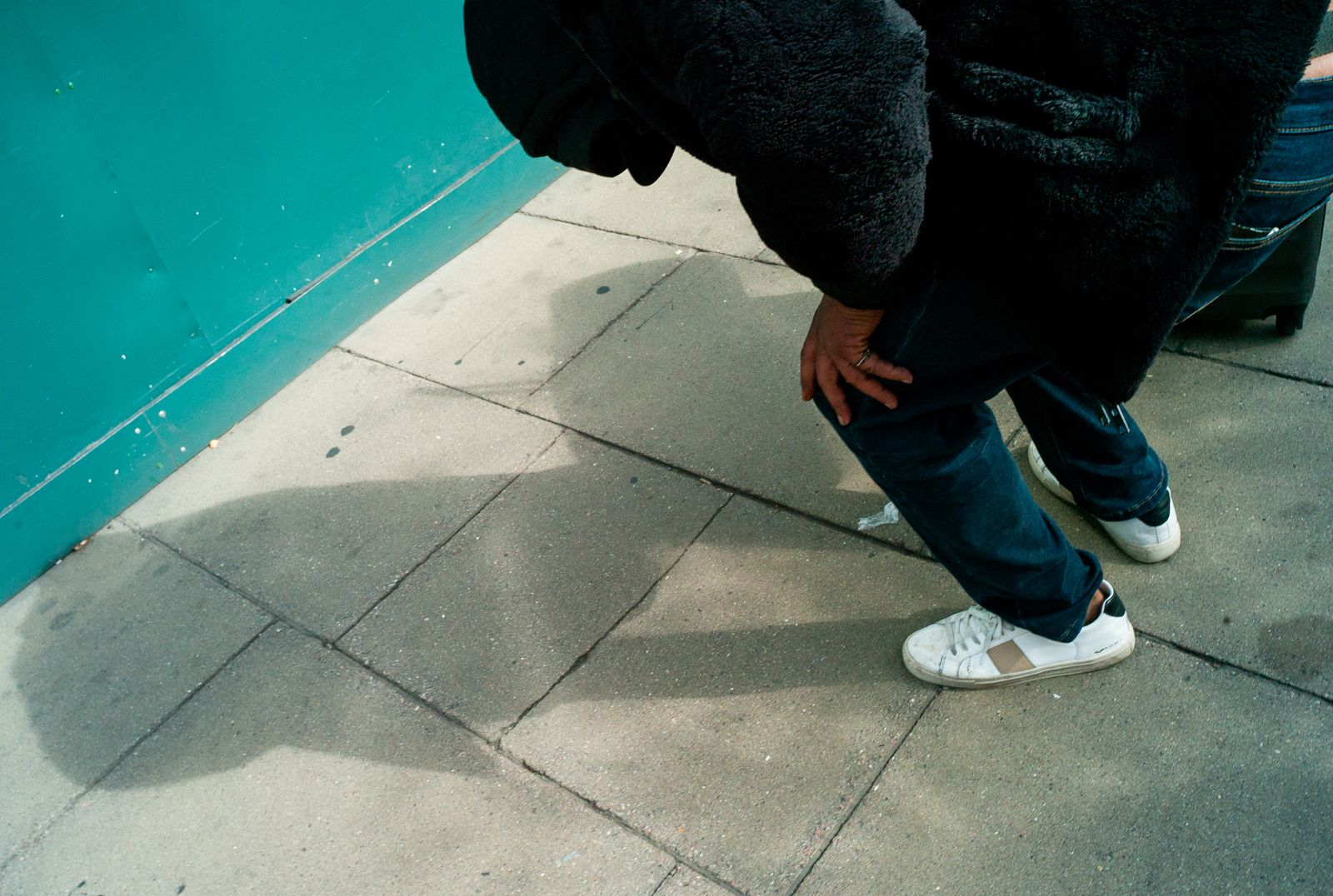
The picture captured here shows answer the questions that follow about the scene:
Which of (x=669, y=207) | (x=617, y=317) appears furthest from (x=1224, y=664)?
(x=669, y=207)

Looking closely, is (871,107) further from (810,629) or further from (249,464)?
(249,464)

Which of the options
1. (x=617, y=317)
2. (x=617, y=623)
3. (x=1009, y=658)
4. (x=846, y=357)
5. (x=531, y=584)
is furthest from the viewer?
(x=617, y=317)

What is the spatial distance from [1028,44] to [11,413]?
301 cm

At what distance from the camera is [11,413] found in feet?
10.3

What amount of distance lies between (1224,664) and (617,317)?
2269mm

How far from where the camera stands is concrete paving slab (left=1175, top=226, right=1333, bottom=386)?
9.85 feet

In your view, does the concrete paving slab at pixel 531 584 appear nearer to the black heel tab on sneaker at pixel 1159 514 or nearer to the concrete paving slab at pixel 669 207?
the black heel tab on sneaker at pixel 1159 514

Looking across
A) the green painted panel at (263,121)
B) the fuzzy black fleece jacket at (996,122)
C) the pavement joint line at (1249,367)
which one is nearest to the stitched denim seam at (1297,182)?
the fuzzy black fleece jacket at (996,122)

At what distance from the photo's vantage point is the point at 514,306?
400cm

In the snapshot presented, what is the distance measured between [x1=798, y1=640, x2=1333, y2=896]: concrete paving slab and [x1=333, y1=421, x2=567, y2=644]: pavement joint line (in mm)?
1420

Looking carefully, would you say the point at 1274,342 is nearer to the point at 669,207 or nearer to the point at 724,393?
the point at 724,393

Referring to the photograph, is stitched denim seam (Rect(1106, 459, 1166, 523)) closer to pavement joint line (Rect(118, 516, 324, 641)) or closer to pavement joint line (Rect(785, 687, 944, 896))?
pavement joint line (Rect(785, 687, 944, 896))

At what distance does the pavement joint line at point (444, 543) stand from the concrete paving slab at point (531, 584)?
15 mm

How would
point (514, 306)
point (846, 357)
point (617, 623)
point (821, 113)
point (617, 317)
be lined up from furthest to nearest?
point (514, 306), point (617, 317), point (617, 623), point (846, 357), point (821, 113)
